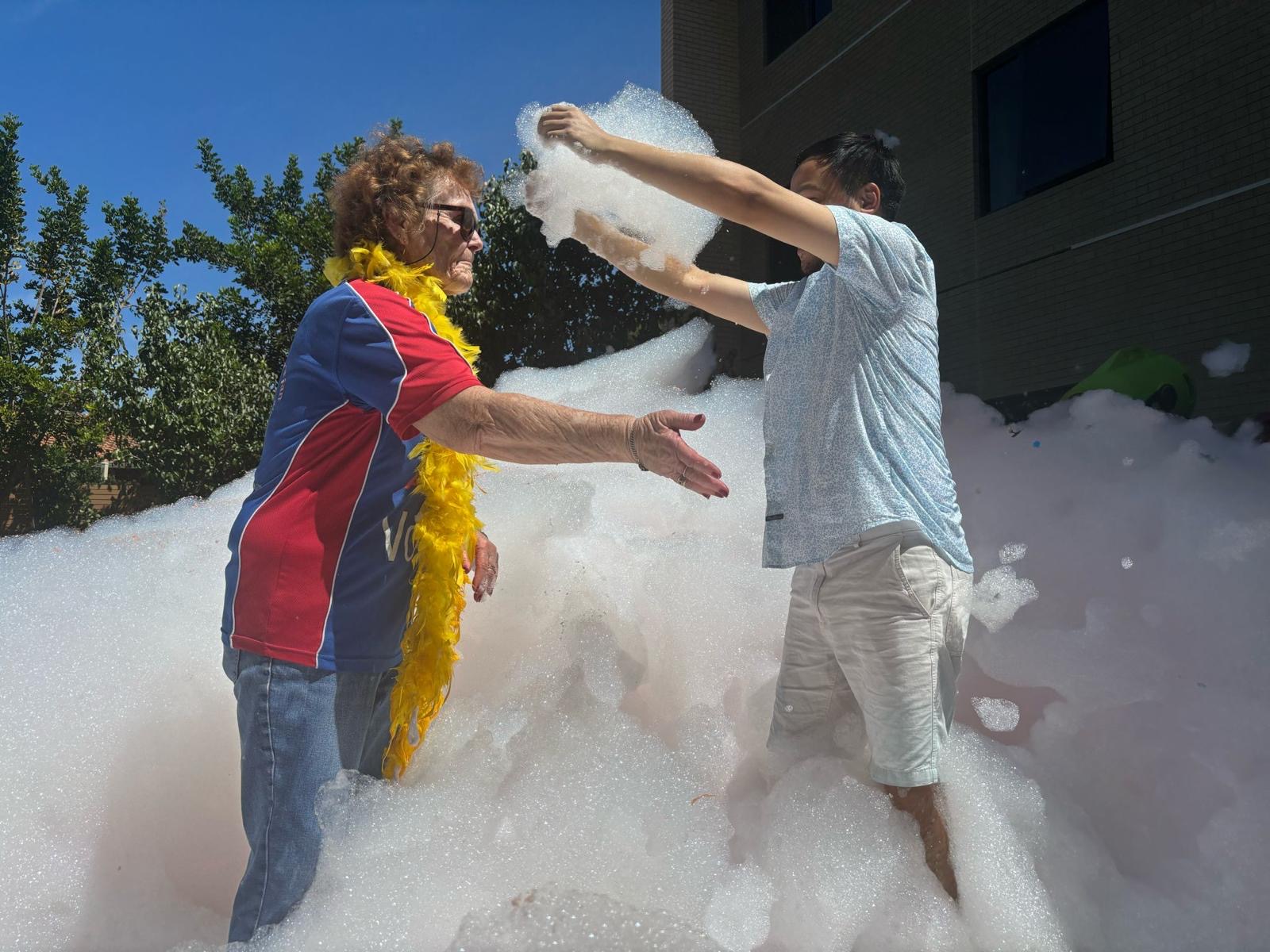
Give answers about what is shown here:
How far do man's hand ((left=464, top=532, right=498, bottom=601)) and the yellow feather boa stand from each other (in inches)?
4.3

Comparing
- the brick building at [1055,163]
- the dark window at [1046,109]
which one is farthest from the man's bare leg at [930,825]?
the dark window at [1046,109]

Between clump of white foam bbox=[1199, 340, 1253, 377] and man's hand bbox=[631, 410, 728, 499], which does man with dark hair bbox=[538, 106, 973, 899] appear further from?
clump of white foam bbox=[1199, 340, 1253, 377]

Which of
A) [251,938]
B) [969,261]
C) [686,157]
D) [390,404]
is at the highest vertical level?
[969,261]

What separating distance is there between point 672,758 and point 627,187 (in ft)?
3.84

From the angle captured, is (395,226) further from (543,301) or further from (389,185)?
(543,301)

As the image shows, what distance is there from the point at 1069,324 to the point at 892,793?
158 inches

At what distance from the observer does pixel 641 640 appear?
2.28 m

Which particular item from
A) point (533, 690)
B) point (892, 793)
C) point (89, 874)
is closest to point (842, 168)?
point (892, 793)

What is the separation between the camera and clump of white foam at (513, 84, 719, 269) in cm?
179

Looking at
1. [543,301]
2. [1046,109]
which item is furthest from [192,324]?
[1046,109]

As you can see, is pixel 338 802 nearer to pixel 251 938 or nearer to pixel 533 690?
pixel 251 938

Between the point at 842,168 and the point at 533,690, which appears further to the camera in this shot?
the point at 533,690

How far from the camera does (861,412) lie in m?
1.53

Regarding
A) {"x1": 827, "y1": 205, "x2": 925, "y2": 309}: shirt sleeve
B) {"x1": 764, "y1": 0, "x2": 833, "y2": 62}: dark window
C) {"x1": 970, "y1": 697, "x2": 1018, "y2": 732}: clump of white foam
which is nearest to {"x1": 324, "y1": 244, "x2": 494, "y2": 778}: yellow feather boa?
{"x1": 827, "y1": 205, "x2": 925, "y2": 309}: shirt sleeve
